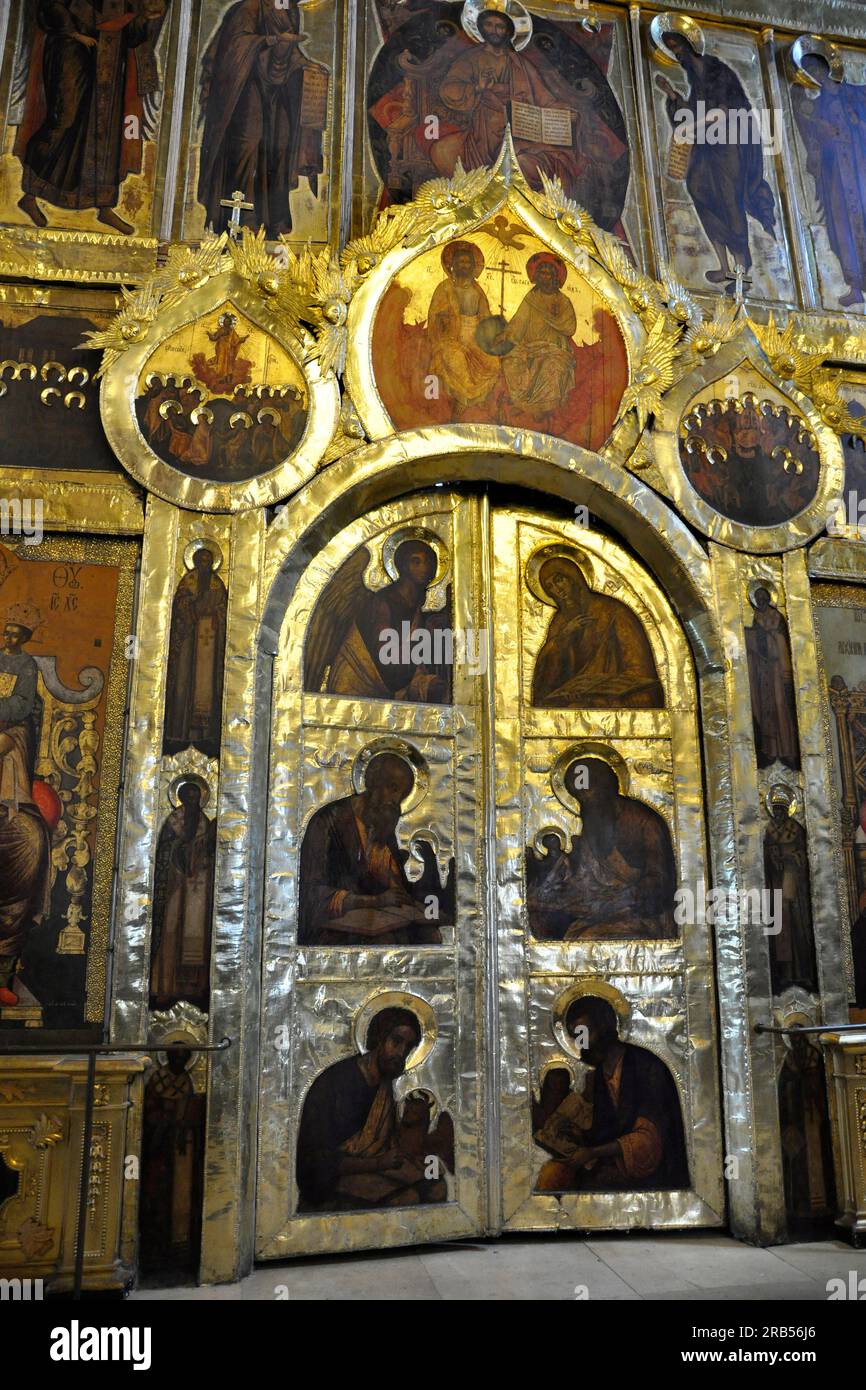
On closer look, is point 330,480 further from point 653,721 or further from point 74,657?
point 653,721

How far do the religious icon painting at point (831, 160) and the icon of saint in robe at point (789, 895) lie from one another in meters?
4.12

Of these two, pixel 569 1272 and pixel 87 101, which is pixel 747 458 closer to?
pixel 87 101

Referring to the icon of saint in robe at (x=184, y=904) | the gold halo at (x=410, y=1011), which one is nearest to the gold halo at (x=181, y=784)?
the icon of saint in robe at (x=184, y=904)

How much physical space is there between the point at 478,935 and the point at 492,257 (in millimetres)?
4602

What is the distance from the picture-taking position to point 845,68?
361 inches

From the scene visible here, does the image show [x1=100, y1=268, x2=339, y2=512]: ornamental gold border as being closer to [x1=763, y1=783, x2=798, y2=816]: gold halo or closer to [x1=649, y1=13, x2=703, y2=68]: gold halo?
[x1=763, y1=783, x2=798, y2=816]: gold halo

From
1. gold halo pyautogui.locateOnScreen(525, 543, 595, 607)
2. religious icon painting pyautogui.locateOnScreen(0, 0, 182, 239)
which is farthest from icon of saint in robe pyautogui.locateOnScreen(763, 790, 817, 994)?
religious icon painting pyautogui.locateOnScreen(0, 0, 182, 239)

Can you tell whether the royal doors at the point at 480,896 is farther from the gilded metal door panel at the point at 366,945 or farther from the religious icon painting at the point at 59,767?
the religious icon painting at the point at 59,767

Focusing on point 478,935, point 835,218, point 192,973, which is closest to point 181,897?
point 192,973

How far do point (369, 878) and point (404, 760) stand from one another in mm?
807

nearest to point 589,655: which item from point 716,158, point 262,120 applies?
point 716,158

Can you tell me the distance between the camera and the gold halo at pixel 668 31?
8.80 metres

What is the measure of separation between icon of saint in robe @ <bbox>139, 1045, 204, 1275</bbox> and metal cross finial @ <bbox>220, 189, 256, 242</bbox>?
5.24 meters

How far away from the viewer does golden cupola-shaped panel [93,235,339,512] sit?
6.75 m
